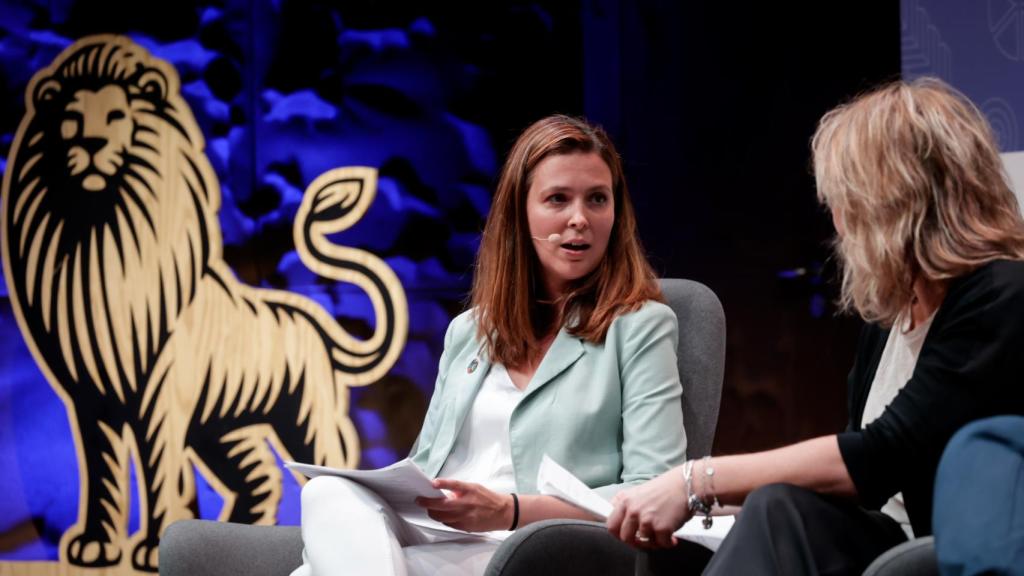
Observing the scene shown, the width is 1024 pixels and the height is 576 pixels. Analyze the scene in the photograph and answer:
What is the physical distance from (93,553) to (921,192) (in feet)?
11.4

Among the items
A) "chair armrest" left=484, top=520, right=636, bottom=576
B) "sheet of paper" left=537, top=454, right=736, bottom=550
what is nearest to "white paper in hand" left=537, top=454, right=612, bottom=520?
"sheet of paper" left=537, top=454, right=736, bottom=550

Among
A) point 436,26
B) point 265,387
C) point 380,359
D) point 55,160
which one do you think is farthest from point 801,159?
point 55,160

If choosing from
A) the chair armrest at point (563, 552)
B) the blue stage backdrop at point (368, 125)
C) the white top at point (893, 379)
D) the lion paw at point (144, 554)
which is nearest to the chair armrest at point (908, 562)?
the white top at point (893, 379)

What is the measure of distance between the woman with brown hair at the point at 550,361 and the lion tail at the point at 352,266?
4.30 feet

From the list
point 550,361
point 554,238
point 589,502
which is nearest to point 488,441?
point 550,361

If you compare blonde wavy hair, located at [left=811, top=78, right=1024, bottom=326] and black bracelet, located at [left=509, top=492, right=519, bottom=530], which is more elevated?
blonde wavy hair, located at [left=811, top=78, right=1024, bottom=326]

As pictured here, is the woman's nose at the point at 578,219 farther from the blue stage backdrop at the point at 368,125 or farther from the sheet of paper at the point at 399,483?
the blue stage backdrop at the point at 368,125

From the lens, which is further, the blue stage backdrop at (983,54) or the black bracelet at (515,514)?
the blue stage backdrop at (983,54)

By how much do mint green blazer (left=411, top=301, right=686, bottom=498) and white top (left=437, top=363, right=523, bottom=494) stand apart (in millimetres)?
27

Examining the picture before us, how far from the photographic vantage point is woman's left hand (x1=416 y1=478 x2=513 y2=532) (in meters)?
1.91

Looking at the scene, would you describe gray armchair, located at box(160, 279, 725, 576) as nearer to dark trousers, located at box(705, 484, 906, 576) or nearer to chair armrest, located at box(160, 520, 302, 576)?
chair armrest, located at box(160, 520, 302, 576)

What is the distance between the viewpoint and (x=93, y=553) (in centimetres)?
411

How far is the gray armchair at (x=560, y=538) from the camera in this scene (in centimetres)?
177

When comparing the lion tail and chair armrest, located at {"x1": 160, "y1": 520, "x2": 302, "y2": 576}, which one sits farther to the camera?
the lion tail
